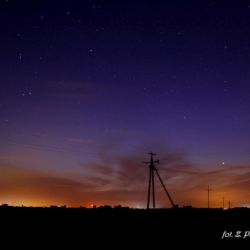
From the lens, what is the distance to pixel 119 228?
17906 mm

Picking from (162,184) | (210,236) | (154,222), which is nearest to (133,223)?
(154,222)

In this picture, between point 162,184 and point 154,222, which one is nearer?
point 154,222

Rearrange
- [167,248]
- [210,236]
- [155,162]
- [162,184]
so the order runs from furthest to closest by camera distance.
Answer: [155,162]
[162,184]
[210,236]
[167,248]

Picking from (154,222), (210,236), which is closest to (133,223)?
(154,222)

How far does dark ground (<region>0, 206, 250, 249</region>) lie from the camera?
15.8 meters

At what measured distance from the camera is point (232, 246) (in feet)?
67.2

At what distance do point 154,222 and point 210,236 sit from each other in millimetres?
3503

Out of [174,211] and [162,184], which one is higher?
[162,184]

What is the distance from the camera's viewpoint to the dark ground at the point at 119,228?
15.8m

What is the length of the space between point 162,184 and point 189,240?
14.8 meters

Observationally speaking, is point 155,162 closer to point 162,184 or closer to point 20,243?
point 162,184

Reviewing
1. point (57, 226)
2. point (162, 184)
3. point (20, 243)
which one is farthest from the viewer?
point (162, 184)

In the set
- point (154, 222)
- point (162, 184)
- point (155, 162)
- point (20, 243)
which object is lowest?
point (20, 243)

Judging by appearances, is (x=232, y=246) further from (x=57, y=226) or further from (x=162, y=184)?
(x=162, y=184)
